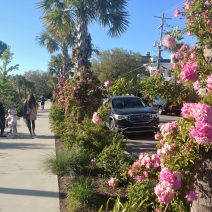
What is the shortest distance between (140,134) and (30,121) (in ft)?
13.8

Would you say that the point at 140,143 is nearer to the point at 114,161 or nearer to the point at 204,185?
the point at 114,161

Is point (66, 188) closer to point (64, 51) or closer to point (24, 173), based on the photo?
point (24, 173)

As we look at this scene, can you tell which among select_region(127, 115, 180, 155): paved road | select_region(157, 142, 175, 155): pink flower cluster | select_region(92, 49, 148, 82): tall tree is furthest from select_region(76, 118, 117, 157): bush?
select_region(92, 49, 148, 82): tall tree

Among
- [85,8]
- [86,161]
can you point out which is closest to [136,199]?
[86,161]

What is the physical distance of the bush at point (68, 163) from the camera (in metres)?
8.14

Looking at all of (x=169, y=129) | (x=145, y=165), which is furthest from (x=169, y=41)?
(x=145, y=165)

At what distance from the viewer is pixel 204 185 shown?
13.9ft

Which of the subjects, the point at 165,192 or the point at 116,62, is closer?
the point at 165,192

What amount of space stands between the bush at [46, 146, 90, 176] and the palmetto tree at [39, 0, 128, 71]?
10.7 m

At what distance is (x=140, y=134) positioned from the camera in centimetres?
1636

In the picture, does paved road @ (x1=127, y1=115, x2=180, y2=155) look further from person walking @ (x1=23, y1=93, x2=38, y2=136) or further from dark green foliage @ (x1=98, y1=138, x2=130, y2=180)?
dark green foliage @ (x1=98, y1=138, x2=130, y2=180)

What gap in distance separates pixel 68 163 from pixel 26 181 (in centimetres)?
85

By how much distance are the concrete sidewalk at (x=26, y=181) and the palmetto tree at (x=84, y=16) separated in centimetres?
775

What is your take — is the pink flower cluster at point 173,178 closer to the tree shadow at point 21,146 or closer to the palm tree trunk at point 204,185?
the palm tree trunk at point 204,185
